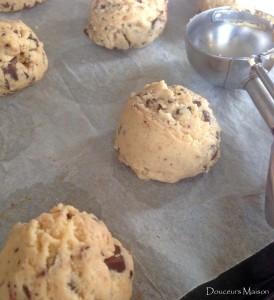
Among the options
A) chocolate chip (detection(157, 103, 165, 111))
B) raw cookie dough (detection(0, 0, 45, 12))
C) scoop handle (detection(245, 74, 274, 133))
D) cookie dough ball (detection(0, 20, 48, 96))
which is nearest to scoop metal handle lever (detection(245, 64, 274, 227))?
scoop handle (detection(245, 74, 274, 133))

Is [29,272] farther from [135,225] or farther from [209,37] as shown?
[209,37]

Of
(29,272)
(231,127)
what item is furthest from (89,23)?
(29,272)

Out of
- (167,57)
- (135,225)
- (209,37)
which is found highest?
(209,37)

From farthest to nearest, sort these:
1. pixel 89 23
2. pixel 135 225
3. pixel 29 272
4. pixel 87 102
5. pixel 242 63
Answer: pixel 89 23
pixel 87 102
pixel 242 63
pixel 135 225
pixel 29 272

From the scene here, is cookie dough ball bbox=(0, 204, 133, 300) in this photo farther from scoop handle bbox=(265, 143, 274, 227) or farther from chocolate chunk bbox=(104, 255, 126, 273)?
scoop handle bbox=(265, 143, 274, 227)

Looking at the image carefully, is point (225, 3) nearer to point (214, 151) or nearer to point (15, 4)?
point (214, 151)

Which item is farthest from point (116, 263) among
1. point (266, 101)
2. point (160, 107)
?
point (266, 101)

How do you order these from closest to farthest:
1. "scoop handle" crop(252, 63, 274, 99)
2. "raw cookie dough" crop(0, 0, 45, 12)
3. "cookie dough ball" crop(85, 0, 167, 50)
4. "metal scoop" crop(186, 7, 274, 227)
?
"scoop handle" crop(252, 63, 274, 99), "metal scoop" crop(186, 7, 274, 227), "cookie dough ball" crop(85, 0, 167, 50), "raw cookie dough" crop(0, 0, 45, 12)
